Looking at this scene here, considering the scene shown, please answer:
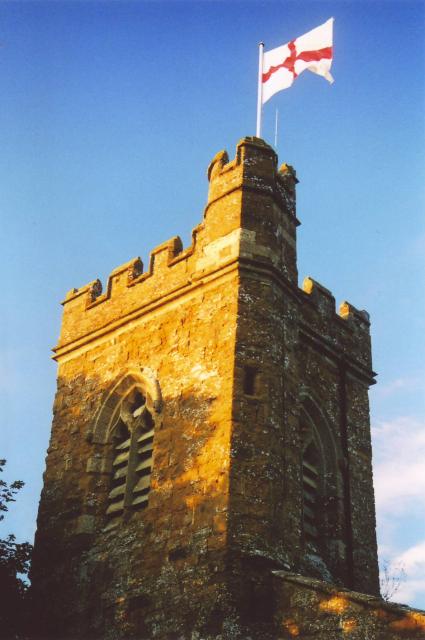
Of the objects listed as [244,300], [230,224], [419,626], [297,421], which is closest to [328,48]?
[230,224]

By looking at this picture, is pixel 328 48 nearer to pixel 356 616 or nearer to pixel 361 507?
pixel 361 507

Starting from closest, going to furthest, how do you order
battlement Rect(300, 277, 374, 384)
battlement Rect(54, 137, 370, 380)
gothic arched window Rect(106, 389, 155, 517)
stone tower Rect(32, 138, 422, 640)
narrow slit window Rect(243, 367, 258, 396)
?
stone tower Rect(32, 138, 422, 640) < narrow slit window Rect(243, 367, 258, 396) < gothic arched window Rect(106, 389, 155, 517) < battlement Rect(54, 137, 370, 380) < battlement Rect(300, 277, 374, 384)

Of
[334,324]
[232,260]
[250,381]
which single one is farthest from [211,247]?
[334,324]

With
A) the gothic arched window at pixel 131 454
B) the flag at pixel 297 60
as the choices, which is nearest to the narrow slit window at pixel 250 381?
the gothic arched window at pixel 131 454

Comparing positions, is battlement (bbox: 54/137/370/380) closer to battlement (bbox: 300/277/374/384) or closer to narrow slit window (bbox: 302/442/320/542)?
battlement (bbox: 300/277/374/384)

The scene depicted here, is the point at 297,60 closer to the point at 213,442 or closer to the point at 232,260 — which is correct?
the point at 232,260

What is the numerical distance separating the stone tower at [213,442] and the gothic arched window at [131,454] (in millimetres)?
24

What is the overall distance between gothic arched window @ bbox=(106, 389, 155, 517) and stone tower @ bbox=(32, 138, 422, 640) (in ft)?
0.08

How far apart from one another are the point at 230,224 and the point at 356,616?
628 centimetres

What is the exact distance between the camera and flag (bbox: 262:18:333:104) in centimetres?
1673

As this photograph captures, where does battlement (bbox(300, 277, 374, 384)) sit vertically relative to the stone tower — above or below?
above

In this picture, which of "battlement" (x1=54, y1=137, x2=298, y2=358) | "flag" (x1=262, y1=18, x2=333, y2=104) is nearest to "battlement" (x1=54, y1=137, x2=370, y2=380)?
"battlement" (x1=54, y1=137, x2=298, y2=358)

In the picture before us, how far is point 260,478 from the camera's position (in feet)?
42.6

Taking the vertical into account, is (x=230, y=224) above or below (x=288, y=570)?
above
